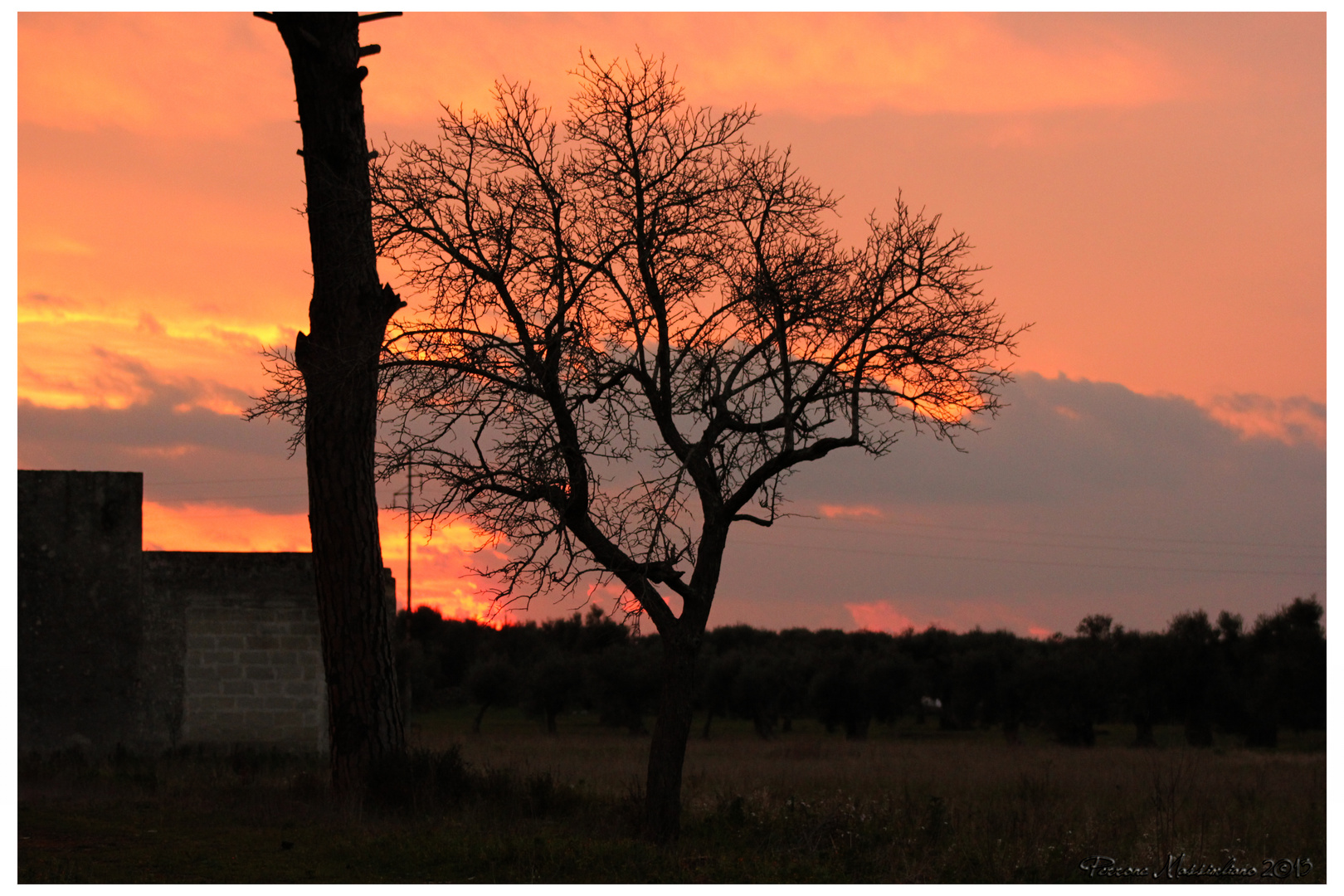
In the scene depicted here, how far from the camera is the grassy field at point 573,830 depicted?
984cm

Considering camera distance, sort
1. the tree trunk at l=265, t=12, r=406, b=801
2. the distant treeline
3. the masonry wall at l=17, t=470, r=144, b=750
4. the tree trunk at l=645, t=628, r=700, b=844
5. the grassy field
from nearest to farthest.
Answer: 1. the grassy field
2. the tree trunk at l=645, t=628, r=700, b=844
3. the tree trunk at l=265, t=12, r=406, b=801
4. the masonry wall at l=17, t=470, r=144, b=750
5. the distant treeline

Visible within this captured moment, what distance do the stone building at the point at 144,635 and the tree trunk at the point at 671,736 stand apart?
854 cm

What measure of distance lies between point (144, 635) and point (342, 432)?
23.9 feet

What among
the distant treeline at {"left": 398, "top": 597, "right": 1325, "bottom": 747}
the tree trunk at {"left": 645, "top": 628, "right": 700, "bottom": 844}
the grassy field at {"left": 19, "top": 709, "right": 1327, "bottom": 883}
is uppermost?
the tree trunk at {"left": 645, "top": 628, "right": 700, "bottom": 844}

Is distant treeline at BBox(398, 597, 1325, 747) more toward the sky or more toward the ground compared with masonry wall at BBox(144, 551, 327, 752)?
more toward the ground

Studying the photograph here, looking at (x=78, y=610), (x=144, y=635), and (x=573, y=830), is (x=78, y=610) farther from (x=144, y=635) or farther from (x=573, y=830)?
(x=573, y=830)

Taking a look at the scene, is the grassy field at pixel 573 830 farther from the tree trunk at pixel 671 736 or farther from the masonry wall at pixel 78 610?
the masonry wall at pixel 78 610

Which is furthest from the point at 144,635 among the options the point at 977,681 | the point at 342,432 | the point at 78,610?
the point at 977,681

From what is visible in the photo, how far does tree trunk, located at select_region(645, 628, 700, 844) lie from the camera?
37.8ft

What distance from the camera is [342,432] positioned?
13.9 m

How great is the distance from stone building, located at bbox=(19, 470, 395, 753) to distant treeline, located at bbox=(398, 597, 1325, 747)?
2505cm

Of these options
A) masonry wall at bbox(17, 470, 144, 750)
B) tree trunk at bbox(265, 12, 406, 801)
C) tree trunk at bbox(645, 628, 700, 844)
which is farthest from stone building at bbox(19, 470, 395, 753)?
tree trunk at bbox(645, 628, 700, 844)

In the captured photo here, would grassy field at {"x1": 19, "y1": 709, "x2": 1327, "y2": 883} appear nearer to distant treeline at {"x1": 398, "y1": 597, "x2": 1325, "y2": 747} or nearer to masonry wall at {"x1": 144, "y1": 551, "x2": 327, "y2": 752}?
masonry wall at {"x1": 144, "y1": 551, "x2": 327, "y2": 752}
